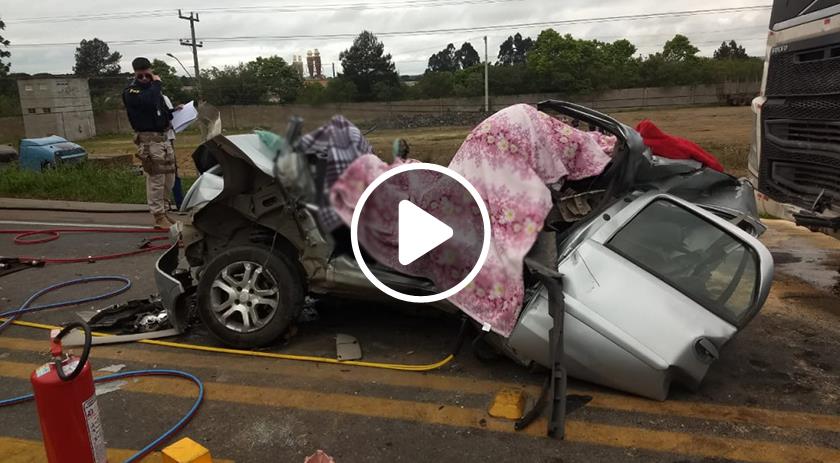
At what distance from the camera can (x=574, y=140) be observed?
142 inches

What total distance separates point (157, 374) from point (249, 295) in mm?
751

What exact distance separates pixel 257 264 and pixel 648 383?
96.7 inches

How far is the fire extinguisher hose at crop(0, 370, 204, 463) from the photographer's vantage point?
3196 millimetres

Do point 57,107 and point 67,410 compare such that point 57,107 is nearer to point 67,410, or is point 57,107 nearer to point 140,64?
point 140,64

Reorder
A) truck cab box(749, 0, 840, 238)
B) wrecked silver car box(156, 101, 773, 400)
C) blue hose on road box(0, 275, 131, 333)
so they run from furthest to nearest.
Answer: blue hose on road box(0, 275, 131, 333), truck cab box(749, 0, 840, 238), wrecked silver car box(156, 101, 773, 400)

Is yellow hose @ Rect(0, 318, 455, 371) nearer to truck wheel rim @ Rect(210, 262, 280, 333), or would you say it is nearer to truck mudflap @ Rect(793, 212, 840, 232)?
truck wheel rim @ Rect(210, 262, 280, 333)

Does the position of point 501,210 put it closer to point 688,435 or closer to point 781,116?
point 688,435

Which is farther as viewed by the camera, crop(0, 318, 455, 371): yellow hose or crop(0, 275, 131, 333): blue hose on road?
crop(0, 275, 131, 333): blue hose on road

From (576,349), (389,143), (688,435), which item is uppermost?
(389,143)

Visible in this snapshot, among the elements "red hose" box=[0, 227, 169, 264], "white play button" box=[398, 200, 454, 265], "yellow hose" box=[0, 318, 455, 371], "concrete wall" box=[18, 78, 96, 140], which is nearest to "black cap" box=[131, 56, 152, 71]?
"red hose" box=[0, 227, 169, 264]

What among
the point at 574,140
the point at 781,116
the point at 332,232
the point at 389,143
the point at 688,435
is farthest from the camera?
the point at 781,116

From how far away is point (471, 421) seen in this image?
11.3ft

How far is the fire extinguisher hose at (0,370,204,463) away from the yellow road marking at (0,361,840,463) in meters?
0.06

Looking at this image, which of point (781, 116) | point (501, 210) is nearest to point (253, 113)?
point (501, 210)
